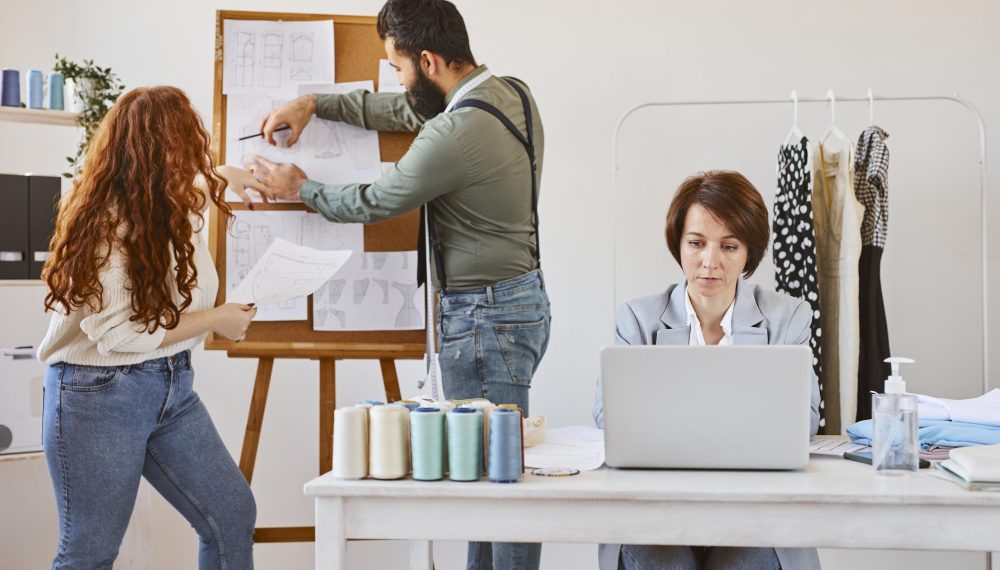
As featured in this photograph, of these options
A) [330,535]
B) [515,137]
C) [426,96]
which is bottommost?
[330,535]

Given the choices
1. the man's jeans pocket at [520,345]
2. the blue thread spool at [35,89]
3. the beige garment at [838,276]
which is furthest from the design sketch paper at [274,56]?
the beige garment at [838,276]

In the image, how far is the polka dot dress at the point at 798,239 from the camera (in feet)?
8.51

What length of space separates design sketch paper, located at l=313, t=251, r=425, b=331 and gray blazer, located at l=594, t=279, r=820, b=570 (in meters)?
0.72

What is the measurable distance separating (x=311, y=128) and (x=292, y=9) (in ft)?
3.11

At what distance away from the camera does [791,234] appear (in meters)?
2.64

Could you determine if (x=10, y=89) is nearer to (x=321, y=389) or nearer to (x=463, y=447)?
(x=321, y=389)

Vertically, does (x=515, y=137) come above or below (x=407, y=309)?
above

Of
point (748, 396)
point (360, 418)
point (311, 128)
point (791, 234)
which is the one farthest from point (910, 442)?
point (311, 128)

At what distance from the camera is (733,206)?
6.87ft

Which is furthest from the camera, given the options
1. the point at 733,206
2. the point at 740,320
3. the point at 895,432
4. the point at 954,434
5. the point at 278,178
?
the point at 278,178

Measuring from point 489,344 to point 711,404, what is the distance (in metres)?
0.92

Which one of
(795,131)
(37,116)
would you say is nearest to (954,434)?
(795,131)

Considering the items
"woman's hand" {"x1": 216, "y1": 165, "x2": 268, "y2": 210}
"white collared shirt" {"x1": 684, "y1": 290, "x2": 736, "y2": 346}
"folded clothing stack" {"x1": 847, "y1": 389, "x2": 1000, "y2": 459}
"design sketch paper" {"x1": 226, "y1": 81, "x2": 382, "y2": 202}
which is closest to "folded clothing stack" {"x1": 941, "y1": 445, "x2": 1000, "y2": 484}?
"folded clothing stack" {"x1": 847, "y1": 389, "x2": 1000, "y2": 459}

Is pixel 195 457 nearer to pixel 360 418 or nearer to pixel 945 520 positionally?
pixel 360 418
